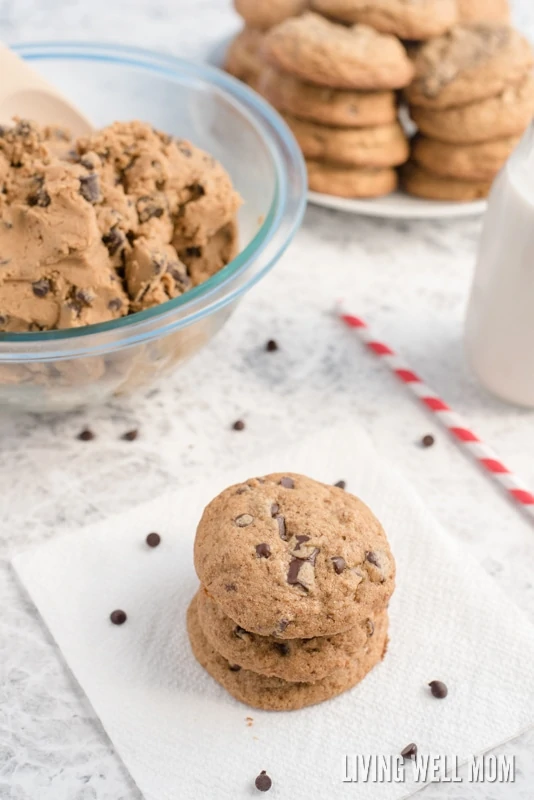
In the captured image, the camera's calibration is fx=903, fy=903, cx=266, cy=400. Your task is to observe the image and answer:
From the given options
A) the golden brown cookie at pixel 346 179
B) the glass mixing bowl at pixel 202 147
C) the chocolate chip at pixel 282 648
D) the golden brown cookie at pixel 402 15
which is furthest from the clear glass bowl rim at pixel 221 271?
the chocolate chip at pixel 282 648

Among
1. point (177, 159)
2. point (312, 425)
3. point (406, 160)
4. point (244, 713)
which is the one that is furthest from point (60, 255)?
point (406, 160)

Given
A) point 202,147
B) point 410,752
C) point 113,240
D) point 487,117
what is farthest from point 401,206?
point 410,752

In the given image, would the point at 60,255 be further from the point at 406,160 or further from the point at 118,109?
the point at 406,160

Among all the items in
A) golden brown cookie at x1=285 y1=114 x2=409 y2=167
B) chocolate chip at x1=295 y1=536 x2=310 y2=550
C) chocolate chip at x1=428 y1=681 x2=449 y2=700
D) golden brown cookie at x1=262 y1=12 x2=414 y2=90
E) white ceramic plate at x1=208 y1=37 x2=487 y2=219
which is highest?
golden brown cookie at x1=262 y1=12 x2=414 y2=90

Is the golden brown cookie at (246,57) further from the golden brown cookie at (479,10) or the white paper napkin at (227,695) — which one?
the white paper napkin at (227,695)

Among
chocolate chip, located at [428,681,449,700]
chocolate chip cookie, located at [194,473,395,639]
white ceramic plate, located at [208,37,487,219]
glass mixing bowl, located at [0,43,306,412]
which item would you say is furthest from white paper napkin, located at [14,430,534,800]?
white ceramic plate, located at [208,37,487,219]

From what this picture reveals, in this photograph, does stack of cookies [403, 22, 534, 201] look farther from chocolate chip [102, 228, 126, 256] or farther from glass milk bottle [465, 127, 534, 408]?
chocolate chip [102, 228, 126, 256]

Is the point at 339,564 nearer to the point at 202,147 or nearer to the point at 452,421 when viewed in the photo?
the point at 452,421
